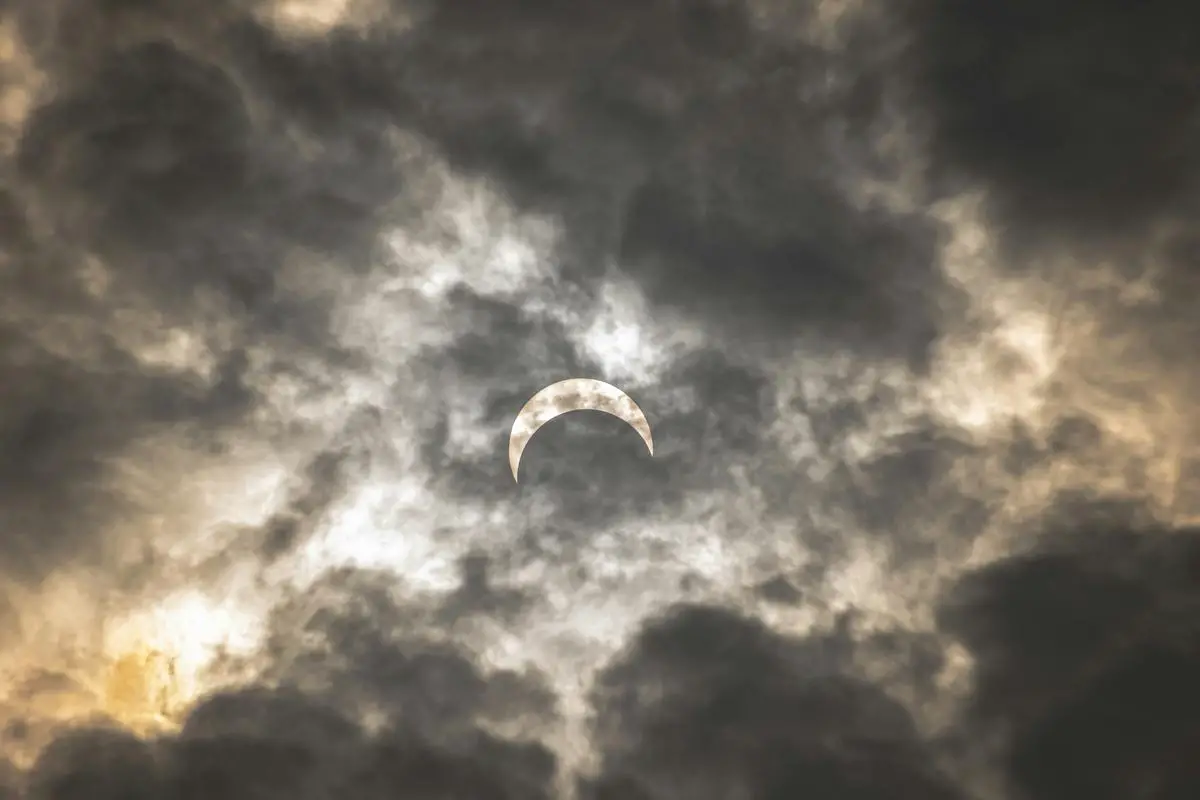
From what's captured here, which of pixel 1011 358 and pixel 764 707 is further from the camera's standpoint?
pixel 764 707

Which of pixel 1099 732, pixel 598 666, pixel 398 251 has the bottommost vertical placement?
pixel 1099 732

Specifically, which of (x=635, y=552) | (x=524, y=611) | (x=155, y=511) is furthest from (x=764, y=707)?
(x=155, y=511)

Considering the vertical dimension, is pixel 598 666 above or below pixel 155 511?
below

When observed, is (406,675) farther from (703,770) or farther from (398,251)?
(398,251)

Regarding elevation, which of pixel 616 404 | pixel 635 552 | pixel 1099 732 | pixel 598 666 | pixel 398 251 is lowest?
pixel 1099 732

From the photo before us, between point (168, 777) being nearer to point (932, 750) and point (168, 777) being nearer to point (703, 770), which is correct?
point (703, 770)

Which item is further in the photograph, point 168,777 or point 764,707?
point 764,707

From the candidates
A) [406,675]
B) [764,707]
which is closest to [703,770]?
[764,707]
